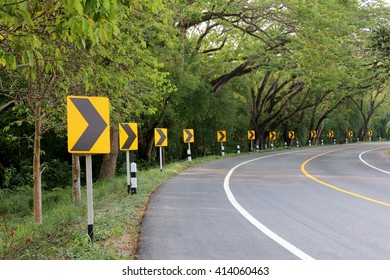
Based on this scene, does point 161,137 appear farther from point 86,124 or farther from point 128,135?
point 86,124

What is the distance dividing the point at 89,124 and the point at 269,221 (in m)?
3.59

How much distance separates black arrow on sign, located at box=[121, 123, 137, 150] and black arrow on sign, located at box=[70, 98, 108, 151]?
20.8 feet

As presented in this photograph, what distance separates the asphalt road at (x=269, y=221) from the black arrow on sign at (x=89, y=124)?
1.60 m

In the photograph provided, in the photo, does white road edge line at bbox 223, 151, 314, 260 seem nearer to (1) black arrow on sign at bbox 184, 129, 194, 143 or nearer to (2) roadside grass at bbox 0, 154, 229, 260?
(2) roadside grass at bbox 0, 154, 229, 260

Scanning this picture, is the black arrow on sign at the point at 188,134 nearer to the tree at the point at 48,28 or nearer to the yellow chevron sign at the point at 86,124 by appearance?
the tree at the point at 48,28

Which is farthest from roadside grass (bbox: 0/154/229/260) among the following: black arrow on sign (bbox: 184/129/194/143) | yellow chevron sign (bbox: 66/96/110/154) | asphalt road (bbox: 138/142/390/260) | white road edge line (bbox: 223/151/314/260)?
black arrow on sign (bbox: 184/129/194/143)

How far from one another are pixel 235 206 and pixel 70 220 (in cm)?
335

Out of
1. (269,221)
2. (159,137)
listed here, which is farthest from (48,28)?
(159,137)

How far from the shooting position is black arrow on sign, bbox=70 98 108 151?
6.02 meters

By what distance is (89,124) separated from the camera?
606 centimetres

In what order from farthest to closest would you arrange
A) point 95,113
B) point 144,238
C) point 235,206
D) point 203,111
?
point 203,111, point 235,206, point 144,238, point 95,113

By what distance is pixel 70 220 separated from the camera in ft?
26.7
